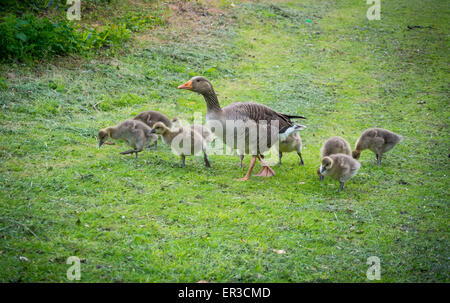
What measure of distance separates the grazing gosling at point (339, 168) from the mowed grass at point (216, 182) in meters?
0.24

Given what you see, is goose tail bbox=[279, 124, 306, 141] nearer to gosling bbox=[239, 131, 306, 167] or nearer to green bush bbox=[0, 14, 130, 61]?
gosling bbox=[239, 131, 306, 167]

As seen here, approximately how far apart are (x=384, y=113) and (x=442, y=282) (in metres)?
6.34

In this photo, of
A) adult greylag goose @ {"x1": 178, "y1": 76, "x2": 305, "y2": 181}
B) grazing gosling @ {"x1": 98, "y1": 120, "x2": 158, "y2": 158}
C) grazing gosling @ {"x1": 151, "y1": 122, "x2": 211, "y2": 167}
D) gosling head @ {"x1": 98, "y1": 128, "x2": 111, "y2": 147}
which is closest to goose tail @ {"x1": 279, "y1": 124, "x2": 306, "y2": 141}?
adult greylag goose @ {"x1": 178, "y1": 76, "x2": 305, "y2": 181}

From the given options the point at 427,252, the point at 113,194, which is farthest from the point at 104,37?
the point at 427,252

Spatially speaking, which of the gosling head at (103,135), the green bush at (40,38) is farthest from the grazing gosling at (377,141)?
the green bush at (40,38)

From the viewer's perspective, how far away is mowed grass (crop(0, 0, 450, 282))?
15.3 ft

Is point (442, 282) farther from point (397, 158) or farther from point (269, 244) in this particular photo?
point (397, 158)

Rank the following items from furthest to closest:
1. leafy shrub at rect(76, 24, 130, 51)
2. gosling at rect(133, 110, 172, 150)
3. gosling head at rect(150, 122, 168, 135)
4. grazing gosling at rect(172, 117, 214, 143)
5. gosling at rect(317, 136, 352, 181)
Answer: leafy shrub at rect(76, 24, 130, 51) < gosling at rect(133, 110, 172, 150) < grazing gosling at rect(172, 117, 214, 143) < gosling at rect(317, 136, 352, 181) < gosling head at rect(150, 122, 168, 135)

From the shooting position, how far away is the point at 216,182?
682 centimetres

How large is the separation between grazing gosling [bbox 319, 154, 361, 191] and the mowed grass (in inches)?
9.4

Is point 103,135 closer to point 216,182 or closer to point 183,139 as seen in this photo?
point 183,139

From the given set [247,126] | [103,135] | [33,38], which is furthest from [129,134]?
[33,38]

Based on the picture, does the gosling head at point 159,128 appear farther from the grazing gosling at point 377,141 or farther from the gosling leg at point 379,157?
the gosling leg at point 379,157

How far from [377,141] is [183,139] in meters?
3.40
